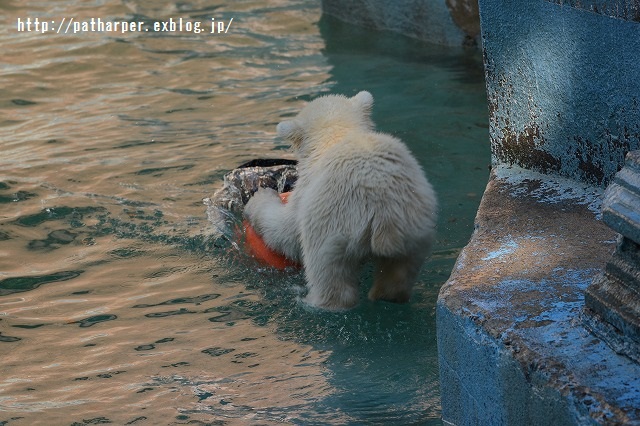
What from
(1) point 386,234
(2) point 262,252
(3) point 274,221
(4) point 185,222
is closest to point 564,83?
(1) point 386,234

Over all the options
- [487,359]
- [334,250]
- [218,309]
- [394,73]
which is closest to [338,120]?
[334,250]

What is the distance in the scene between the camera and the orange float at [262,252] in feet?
16.9

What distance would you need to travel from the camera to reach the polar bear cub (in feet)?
14.0

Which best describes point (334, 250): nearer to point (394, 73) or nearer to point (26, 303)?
point (26, 303)

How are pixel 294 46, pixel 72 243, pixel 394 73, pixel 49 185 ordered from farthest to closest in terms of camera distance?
pixel 294 46
pixel 394 73
pixel 49 185
pixel 72 243

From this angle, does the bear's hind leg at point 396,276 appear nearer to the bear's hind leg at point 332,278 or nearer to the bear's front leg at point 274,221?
the bear's hind leg at point 332,278

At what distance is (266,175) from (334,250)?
146 centimetres

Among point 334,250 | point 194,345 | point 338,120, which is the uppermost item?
point 338,120

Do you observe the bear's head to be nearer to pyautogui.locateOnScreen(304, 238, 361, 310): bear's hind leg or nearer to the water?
pyautogui.locateOnScreen(304, 238, 361, 310): bear's hind leg

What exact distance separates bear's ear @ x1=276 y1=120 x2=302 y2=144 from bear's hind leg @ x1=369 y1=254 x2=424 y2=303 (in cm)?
80

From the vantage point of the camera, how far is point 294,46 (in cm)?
993

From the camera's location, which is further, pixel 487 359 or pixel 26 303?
pixel 26 303

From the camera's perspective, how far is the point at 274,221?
16.5 ft

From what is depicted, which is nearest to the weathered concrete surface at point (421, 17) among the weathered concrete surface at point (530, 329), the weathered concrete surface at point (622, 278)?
the weathered concrete surface at point (530, 329)
